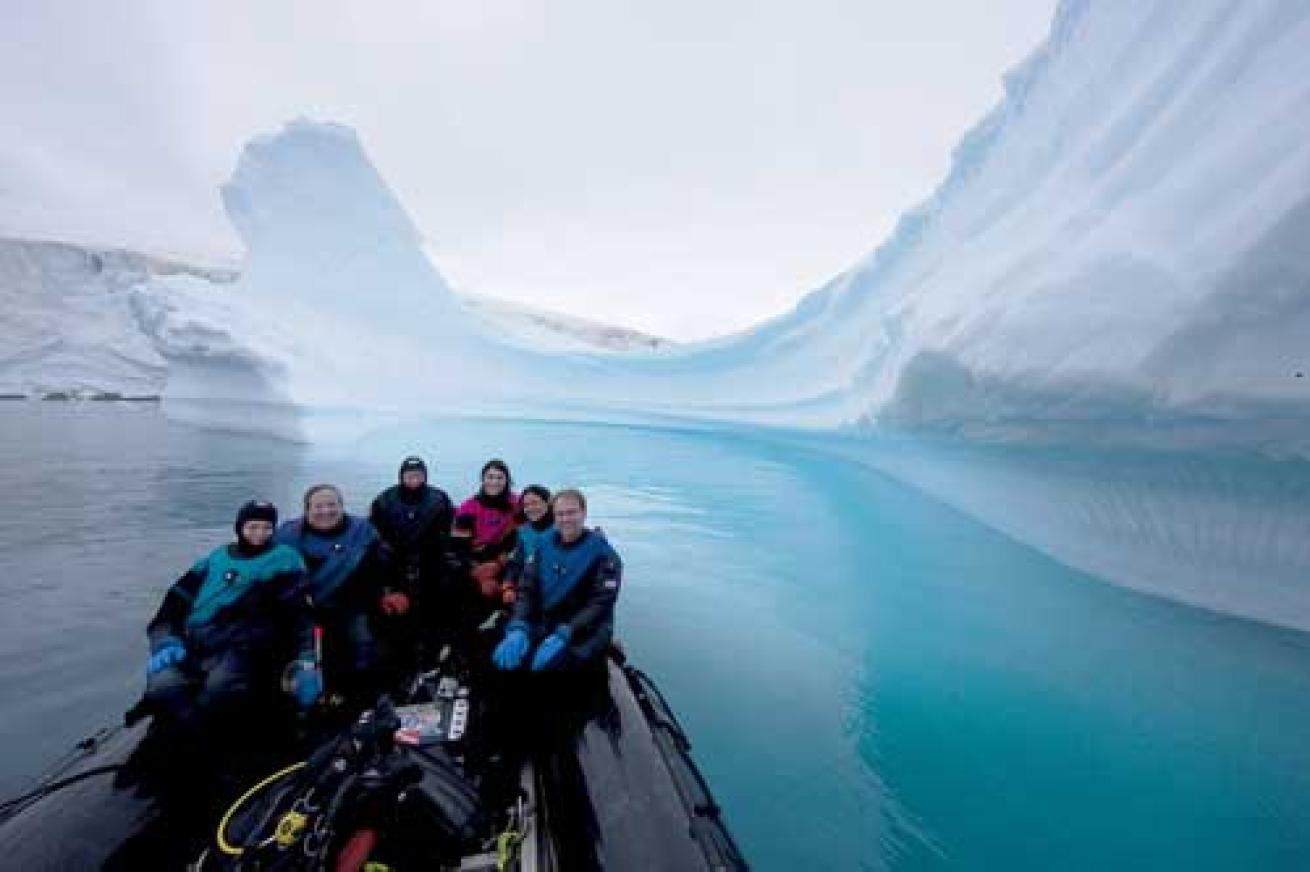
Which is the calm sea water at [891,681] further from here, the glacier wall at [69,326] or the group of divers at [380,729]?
the glacier wall at [69,326]

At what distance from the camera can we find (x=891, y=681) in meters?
3.39

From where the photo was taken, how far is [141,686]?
9.87ft

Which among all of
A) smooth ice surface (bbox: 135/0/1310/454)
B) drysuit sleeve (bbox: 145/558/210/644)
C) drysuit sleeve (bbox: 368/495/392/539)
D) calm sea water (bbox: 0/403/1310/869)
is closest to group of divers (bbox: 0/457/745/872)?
drysuit sleeve (bbox: 145/558/210/644)

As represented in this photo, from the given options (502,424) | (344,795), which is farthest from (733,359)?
(344,795)

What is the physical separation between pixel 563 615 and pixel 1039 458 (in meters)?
4.93

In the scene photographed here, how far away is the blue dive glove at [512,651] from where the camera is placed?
2.23m

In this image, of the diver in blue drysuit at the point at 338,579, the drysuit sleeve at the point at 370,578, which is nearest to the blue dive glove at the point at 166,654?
the diver in blue drysuit at the point at 338,579

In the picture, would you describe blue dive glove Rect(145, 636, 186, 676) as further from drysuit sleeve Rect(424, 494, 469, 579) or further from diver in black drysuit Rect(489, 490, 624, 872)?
drysuit sleeve Rect(424, 494, 469, 579)

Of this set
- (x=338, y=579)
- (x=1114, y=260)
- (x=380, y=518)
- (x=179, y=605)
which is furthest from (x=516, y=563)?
(x=1114, y=260)

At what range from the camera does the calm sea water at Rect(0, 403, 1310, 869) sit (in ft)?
7.55

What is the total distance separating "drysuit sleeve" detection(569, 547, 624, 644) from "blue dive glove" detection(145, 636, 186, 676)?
1315 mm

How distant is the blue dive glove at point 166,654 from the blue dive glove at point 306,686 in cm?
36

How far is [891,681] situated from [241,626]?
325 cm

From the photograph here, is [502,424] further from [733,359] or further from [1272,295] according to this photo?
[1272,295]
